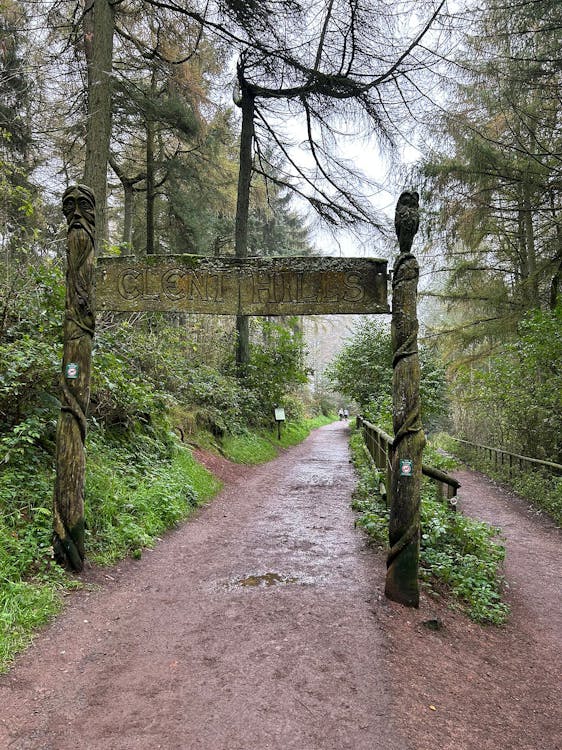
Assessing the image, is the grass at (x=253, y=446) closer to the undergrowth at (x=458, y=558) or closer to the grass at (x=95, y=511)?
the grass at (x=95, y=511)

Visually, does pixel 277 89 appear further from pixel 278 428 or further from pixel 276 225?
pixel 276 225

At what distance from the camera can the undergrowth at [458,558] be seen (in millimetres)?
4246

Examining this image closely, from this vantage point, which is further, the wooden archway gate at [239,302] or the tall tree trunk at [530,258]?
the tall tree trunk at [530,258]

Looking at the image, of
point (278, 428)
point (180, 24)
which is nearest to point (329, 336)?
point (278, 428)

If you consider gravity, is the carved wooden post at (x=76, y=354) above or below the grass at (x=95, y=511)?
above

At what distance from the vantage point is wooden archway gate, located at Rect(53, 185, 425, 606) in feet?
13.2

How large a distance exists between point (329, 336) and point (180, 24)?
56912 millimetres

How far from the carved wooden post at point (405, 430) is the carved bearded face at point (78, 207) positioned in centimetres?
299

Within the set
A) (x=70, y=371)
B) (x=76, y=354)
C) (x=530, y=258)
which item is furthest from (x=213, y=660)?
(x=530, y=258)

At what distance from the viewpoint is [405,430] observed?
13.3 feet

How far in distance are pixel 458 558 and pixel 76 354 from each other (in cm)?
446

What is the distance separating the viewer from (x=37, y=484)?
4.36m

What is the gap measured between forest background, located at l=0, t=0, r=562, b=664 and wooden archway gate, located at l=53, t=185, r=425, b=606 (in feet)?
2.02

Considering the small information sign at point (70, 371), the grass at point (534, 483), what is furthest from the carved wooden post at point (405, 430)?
the grass at point (534, 483)
